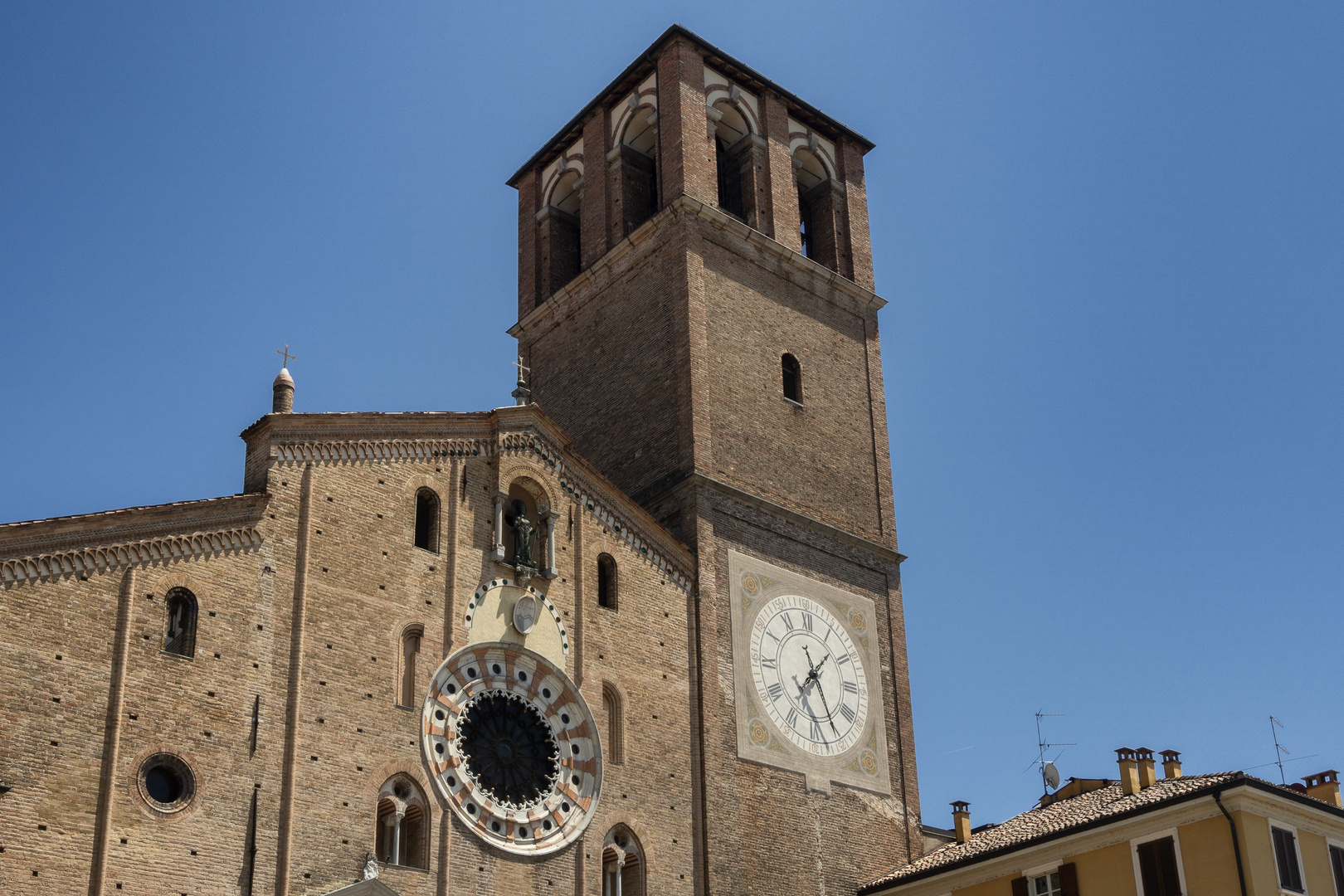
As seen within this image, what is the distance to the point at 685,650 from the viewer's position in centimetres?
2480

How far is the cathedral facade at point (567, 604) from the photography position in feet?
59.9

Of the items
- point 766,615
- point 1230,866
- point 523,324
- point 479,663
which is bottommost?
point 1230,866

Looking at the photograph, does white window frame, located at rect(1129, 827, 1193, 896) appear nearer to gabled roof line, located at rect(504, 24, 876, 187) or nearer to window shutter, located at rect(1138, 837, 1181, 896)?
window shutter, located at rect(1138, 837, 1181, 896)

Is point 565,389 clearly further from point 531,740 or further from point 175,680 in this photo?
point 175,680

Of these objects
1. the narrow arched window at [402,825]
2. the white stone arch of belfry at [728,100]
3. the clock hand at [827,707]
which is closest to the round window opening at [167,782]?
the narrow arched window at [402,825]

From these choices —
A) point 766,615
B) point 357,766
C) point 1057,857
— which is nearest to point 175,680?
point 357,766

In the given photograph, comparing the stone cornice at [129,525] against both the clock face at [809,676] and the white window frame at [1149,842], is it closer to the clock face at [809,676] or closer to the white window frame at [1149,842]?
the clock face at [809,676]

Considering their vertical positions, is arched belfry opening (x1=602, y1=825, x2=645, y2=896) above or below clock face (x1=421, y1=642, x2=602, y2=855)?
below

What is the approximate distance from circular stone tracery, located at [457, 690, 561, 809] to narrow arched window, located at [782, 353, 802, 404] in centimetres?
928

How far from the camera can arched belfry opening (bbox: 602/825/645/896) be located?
22.4 metres

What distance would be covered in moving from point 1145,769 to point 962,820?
3821 millimetres

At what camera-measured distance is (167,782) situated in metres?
18.4

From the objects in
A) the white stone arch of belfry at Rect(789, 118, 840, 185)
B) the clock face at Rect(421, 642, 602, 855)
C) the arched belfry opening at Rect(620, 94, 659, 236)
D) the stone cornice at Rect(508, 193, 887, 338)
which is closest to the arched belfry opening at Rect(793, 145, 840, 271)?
the white stone arch of belfry at Rect(789, 118, 840, 185)

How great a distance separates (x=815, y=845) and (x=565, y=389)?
10.3m
